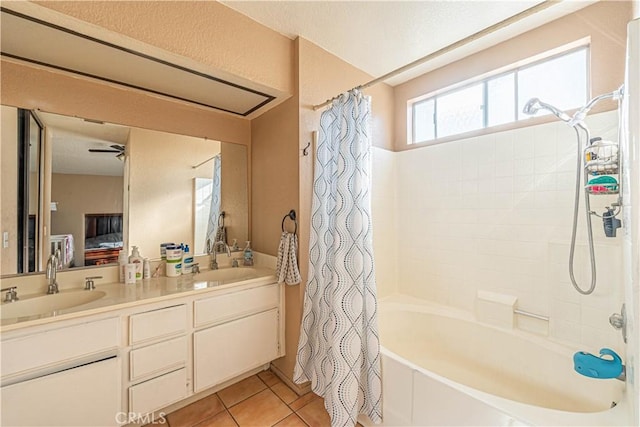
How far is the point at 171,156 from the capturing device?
2.05 metres

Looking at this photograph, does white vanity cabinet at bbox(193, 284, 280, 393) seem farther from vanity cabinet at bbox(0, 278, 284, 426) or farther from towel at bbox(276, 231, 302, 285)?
towel at bbox(276, 231, 302, 285)

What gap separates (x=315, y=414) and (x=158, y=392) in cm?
94

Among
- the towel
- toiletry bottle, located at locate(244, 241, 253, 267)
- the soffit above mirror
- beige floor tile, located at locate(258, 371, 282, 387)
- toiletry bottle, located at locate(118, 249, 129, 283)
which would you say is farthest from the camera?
toiletry bottle, located at locate(244, 241, 253, 267)

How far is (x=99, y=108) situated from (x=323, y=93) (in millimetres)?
1526

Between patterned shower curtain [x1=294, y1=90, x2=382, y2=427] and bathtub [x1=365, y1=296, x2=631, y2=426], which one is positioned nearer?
bathtub [x1=365, y1=296, x2=631, y2=426]

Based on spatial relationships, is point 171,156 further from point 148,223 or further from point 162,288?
point 162,288

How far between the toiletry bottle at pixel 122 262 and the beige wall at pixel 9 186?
18.3 inches

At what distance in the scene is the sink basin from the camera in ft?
4.36

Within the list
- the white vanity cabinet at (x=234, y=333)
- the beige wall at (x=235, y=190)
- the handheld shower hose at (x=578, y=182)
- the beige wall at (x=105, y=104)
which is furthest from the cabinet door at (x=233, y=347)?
the handheld shower hose at (x=578, y=182)

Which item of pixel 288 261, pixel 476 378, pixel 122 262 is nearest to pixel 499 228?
pixel 476 378

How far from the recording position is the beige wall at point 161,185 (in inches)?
74.6

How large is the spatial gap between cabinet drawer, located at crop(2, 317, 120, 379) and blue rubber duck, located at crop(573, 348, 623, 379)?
2.23 metres

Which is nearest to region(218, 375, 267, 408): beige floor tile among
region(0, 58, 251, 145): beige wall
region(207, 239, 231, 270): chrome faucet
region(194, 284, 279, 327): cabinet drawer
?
region(194, 284, 279, 327): cabinet drawer

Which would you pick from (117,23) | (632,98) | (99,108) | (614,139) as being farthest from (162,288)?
(614,139)
